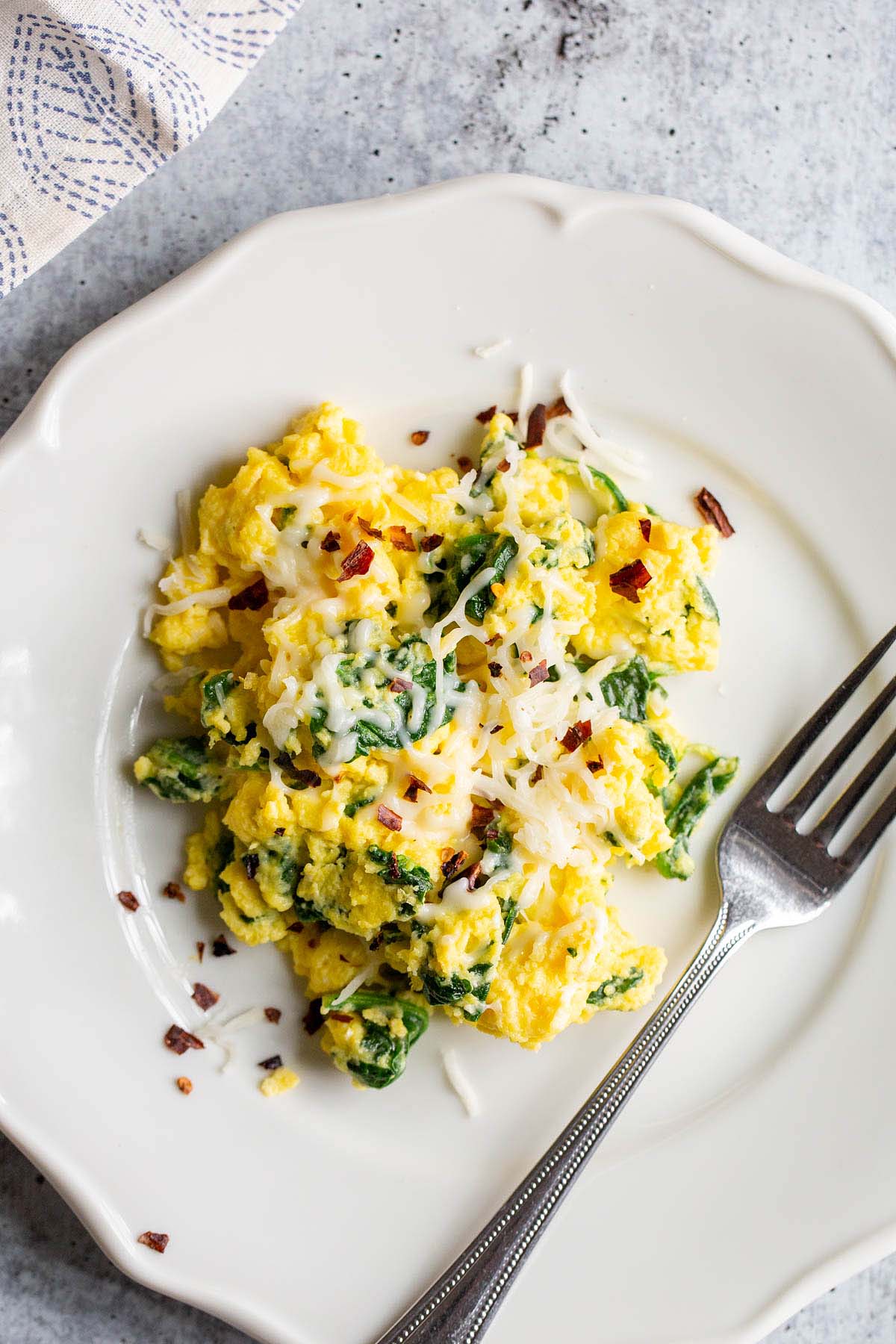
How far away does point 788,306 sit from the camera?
2.51m

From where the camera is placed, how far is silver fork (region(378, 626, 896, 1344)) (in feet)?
7.86

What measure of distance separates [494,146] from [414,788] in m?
1.66

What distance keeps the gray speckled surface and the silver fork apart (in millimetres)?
649

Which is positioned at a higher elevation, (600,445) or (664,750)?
(600,445)

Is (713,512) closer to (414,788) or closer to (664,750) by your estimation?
(664,750)

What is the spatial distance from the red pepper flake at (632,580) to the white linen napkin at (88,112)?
1.45 meters

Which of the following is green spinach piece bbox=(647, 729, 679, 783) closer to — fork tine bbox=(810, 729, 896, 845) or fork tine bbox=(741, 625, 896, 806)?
fork tine bbox=(741, 625, 896, 806)

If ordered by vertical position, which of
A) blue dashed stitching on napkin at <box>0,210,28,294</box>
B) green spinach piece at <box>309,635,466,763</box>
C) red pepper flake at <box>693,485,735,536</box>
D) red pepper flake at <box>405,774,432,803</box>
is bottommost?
red pepper flake at <box>405,774,432,803</box>

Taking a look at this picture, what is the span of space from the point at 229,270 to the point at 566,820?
145 cm

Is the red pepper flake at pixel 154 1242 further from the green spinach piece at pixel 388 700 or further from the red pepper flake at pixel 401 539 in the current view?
the red pepper flake at pixel 401 539

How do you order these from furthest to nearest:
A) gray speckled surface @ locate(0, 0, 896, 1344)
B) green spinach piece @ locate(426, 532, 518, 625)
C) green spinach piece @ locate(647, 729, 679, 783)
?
gray speckled surface @ locate(0, 0, 896, 1344) → green spinach piece @ locate(647, 729, 679, 783) → green spinach piece @ locate(426, 532, 518, 625)

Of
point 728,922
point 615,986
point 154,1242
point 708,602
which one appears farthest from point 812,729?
point 154,1242

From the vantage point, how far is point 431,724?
7.39 ft

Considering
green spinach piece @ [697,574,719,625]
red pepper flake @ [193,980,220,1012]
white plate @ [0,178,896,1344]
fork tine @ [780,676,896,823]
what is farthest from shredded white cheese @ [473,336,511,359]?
red pepper flake @ [193,980,220,1012]
